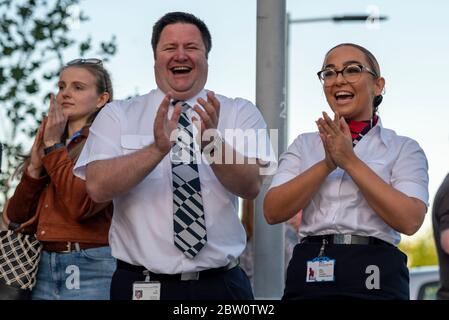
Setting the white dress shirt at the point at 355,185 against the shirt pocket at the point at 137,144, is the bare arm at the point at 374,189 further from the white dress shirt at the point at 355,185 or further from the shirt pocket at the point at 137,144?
the shirt pocket at the point at 137,144

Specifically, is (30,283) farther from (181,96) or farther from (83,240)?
(181,96)

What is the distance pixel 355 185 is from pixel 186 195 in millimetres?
723

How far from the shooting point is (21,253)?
454cm

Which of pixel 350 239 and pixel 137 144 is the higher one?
pixel 137 144

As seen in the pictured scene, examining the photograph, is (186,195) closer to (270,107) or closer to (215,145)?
(215,145)

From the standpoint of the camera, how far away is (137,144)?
4.12m

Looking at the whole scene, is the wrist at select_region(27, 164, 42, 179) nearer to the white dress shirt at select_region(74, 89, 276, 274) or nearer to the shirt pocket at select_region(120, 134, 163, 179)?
the white dress shirt at select_region(74, 89, 276, 274)

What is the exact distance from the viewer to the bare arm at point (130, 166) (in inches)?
149

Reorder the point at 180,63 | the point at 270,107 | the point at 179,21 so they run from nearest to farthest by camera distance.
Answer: the point at 180,63
the point at 179,21
the point at 270,107

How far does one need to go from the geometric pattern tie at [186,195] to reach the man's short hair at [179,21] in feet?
1.19

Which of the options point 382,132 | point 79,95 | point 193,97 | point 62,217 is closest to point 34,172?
point 62,217

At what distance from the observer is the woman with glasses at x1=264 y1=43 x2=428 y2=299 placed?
372 centimetres

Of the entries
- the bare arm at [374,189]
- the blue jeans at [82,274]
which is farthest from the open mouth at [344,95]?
the blue jeans at [82,274]
